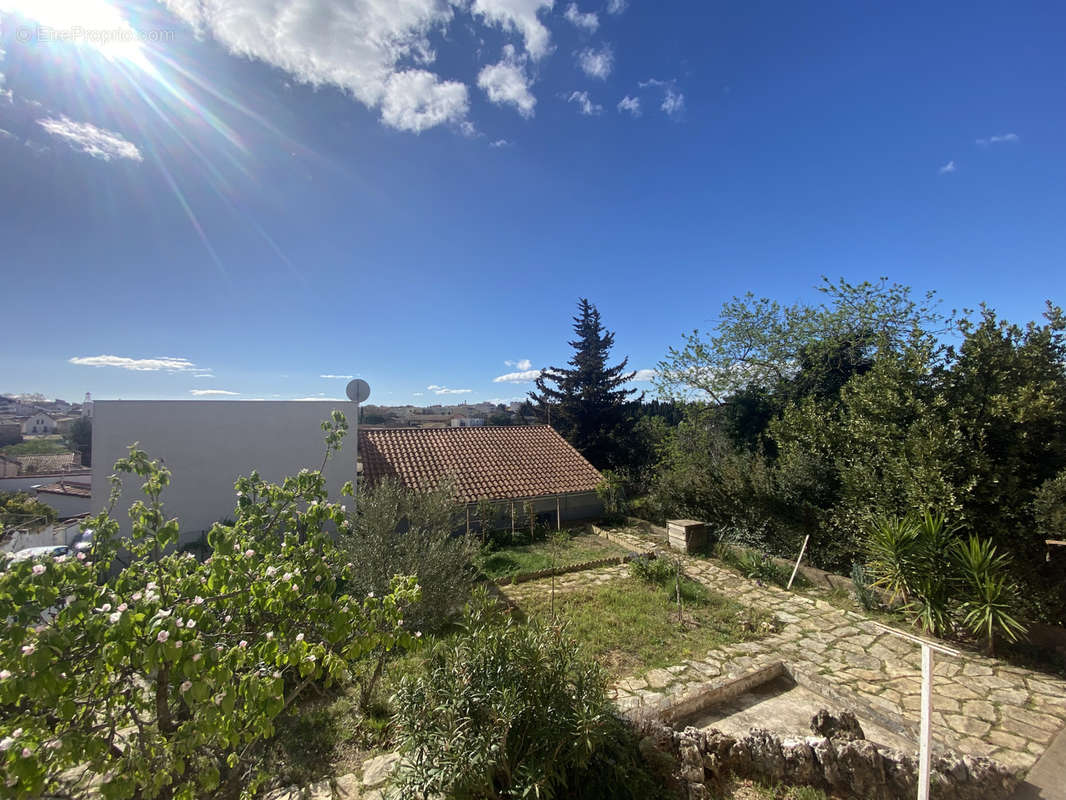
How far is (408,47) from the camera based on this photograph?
7.98 meters

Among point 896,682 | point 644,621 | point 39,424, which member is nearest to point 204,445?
point 644,621

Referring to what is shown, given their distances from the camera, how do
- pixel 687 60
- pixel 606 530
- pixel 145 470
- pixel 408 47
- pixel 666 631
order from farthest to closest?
pixel 606 530, pixel 687 60, pixel 408 47, pixel 666 631, pixel 145 470

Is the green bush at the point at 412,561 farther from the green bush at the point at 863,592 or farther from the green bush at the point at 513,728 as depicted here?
the green bush at the point at 863,592

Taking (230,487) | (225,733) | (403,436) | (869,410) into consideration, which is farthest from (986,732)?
(403,436)

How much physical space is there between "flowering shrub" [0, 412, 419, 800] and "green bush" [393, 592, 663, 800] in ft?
2.51

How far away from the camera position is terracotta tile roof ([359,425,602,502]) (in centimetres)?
1515

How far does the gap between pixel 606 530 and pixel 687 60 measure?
1296 centimetres

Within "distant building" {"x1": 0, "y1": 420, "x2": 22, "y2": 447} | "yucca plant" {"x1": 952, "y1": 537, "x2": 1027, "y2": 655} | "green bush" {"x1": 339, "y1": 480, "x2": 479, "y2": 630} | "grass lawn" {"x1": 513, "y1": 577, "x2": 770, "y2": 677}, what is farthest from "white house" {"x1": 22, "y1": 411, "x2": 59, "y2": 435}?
"yucca plant" {"x1": 952, "y1": 537, "x2": 1027, "y2": 655}

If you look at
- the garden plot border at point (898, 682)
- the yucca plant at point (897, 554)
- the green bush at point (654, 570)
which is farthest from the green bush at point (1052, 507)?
the green bush at point (654, 570)

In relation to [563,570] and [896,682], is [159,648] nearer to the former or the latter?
[896,682]

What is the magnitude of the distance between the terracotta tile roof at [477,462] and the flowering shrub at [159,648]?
36.5 feet

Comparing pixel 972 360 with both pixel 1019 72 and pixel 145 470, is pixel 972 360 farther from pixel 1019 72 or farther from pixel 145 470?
pixel 145 470

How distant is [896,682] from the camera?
5938mm

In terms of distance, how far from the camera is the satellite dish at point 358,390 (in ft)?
45.4
